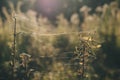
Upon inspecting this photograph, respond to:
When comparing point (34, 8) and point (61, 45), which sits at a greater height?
point (34, 8)

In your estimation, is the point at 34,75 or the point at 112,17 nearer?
the point at 34,75

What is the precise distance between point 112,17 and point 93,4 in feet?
3.11

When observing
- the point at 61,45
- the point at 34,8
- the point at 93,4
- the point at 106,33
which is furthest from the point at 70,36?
the point at 34,8

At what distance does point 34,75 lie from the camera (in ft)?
10.2

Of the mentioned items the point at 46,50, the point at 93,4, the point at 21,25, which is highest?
the point at 93,4

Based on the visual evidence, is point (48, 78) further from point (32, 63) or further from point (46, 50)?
point (46, 50)

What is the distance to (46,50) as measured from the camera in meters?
4.24

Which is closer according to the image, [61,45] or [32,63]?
[32,63]

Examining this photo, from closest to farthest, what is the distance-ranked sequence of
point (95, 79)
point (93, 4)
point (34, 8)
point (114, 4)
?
point (95, 79), point (114, 4), point (93, 4), point (34, 8)

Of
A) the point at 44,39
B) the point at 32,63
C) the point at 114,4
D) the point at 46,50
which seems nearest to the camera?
the point at 32,63

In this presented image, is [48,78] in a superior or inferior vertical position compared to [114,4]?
inferior

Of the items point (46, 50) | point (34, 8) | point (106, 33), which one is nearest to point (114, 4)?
A: point (106, 33)

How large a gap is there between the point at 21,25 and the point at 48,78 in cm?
190

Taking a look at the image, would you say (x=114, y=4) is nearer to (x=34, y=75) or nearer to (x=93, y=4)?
(x=93, y=4)
